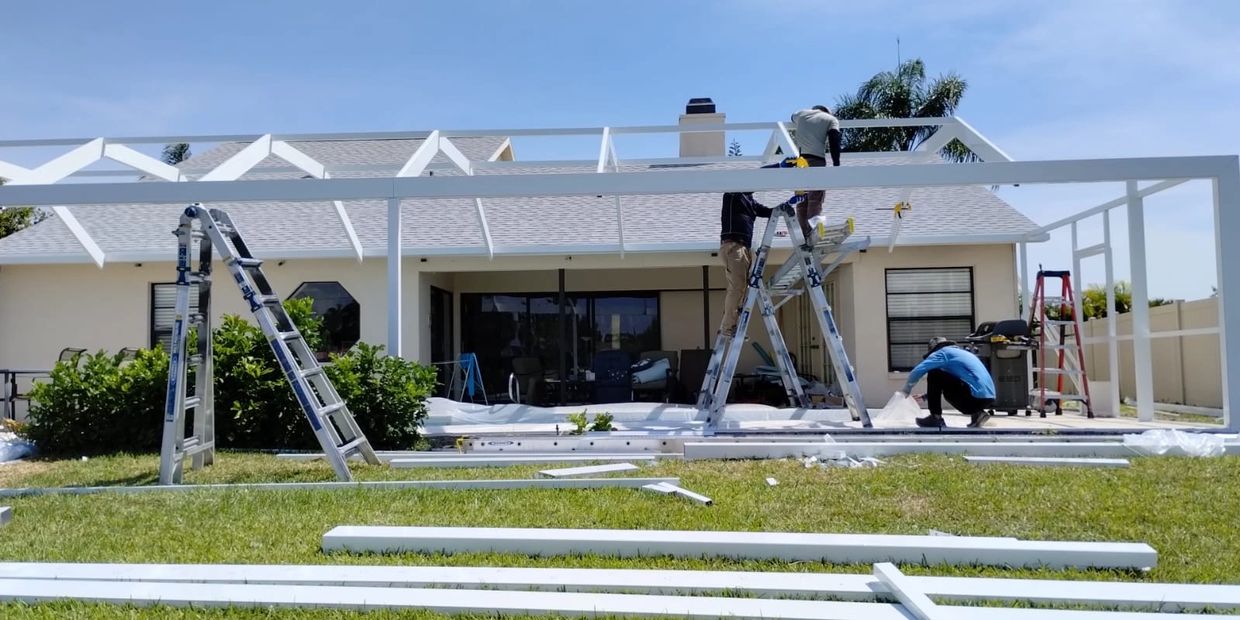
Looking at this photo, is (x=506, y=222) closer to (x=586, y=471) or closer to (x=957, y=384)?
(x=957, y=384)

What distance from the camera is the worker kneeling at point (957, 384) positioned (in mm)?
7273

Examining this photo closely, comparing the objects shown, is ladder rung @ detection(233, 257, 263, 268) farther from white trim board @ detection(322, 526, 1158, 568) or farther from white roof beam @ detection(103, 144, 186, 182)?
white roof beam @ detection(103, 144, 186, 182)

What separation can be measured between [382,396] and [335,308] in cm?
608

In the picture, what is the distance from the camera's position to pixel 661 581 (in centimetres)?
294

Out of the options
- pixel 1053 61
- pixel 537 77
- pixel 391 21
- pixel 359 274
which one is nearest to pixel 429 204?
pixel 359 274

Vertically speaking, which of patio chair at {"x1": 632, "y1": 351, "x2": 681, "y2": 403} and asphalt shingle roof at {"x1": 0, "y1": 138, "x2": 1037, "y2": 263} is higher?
asphalt shingle roof at {"x1": 0, "y1": 138, "x2": 1037, "y2": 263}

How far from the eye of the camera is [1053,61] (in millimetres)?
10062

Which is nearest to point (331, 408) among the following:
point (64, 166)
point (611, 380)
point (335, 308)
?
point (64, 166)

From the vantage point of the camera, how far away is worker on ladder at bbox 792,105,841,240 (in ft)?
25.5

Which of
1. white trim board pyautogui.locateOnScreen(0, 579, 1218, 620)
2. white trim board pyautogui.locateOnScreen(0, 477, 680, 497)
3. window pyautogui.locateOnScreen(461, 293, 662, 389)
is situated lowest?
white trim board pyautogui.locateOnScreen(0, 579, 1218, 620)

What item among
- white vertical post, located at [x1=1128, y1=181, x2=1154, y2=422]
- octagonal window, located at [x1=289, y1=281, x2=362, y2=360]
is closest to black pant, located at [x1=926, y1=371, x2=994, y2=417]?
white vertical post, located at [x1=1128, y1=181, x2=1154, y2=422]

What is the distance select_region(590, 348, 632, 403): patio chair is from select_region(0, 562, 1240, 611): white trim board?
405 inches

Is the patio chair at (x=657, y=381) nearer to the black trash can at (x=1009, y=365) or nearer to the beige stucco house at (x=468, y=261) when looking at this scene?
the beige stucco house at (x=468, y=261)

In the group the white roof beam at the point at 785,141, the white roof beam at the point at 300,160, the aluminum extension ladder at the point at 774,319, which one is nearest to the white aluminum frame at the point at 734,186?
the aluminum extension ladder at the point at 774,319
